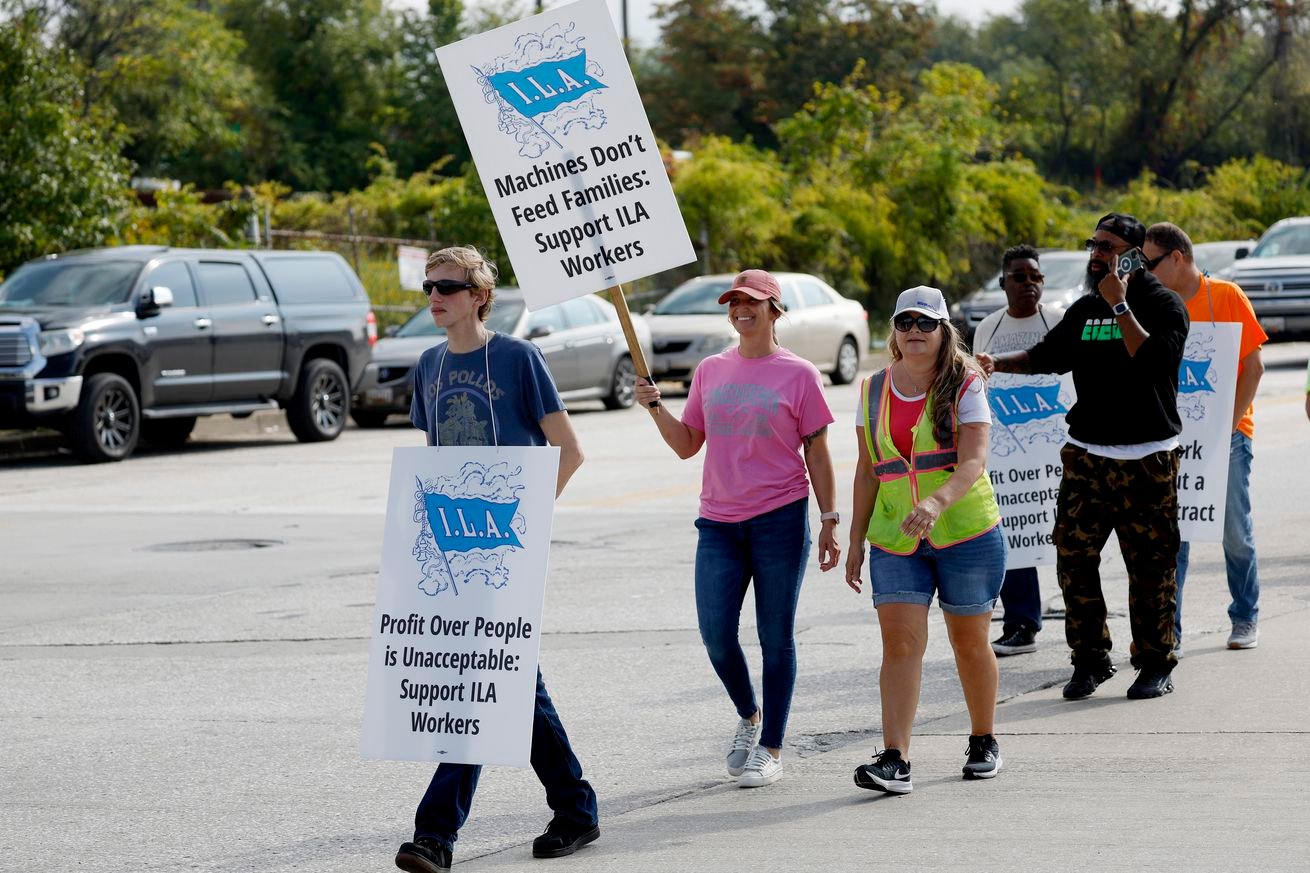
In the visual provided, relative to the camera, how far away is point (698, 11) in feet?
220

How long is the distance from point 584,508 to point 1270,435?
7349mm

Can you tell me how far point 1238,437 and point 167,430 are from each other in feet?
49.1

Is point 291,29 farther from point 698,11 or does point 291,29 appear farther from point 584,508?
point 584,508

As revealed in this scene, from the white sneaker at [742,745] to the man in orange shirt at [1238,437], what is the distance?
2541 millimetres

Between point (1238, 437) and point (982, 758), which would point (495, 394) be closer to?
point (982, 758)

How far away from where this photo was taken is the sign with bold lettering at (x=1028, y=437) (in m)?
8.84

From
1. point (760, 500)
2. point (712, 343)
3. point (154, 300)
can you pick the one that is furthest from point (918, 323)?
point (712, 343)

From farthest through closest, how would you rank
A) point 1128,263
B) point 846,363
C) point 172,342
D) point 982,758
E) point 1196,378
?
1. point 846,363
2. point 172,342
3. point 1196,378
4. point 1128,263
5. point 982,758

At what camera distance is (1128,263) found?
7352 mm

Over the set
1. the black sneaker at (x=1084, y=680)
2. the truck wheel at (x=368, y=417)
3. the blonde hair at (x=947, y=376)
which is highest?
the blonde hair at (x=947, y=376)

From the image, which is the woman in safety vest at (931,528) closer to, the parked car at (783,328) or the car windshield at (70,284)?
the car windshield at (70,284)

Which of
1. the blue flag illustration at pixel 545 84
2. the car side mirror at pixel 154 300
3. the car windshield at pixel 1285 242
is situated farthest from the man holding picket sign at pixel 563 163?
the car windshield at pixel 1285 242

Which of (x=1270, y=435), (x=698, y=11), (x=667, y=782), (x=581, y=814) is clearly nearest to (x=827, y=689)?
(x=667, y=782)

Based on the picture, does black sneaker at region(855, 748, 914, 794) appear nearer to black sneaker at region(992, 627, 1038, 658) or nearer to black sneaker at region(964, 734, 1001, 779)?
black sneaker at region(964, 734, 1001, 779)
